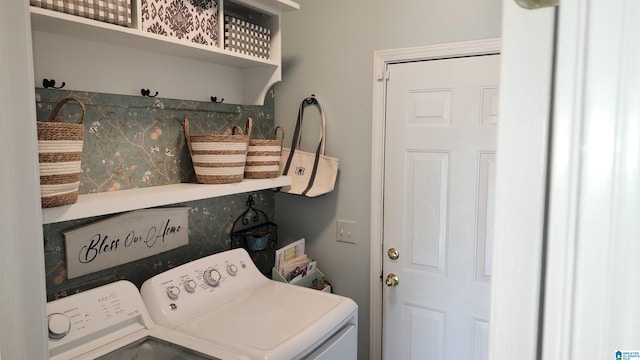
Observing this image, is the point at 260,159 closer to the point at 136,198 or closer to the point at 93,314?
the point at 136,198

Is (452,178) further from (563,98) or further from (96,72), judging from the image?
(563,98)

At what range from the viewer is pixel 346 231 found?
2338 mm

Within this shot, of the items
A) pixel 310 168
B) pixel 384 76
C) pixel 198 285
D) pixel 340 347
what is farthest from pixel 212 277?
pixel 384 76

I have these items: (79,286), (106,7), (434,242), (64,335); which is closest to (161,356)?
(64,335)

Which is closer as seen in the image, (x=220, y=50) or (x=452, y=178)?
(x=220, y=50)

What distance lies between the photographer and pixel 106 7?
1316 mm

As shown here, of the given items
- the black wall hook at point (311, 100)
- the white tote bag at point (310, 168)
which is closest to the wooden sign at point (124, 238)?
the white tote bag at point (310, 168)

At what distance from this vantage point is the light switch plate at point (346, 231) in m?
2.32

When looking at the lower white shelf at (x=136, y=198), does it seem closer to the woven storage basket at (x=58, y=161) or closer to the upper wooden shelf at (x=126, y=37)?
the woven storage basket at (x=58, y=161)

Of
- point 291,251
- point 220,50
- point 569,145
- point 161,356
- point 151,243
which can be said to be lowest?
point 161,356

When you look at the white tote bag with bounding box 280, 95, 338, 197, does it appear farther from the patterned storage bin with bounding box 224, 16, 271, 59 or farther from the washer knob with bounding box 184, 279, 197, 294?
the washer knob with bounding box 184, 279, 197, 294

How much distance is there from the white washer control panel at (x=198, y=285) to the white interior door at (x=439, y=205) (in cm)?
74

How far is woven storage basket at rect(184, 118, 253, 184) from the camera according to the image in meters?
1.73

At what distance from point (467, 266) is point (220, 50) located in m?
1.45
